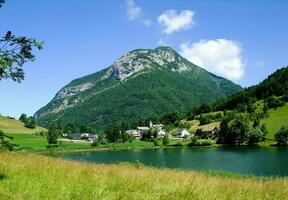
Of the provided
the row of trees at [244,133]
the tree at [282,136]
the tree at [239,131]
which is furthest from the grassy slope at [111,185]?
the tree at [239,131]

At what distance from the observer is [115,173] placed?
16516mm

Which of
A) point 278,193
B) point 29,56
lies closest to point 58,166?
point 29,56

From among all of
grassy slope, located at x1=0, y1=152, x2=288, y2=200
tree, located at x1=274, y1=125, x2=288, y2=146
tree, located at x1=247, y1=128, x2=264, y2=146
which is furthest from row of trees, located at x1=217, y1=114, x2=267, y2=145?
grassy slope, located at x1=0, y1=152, x2=288, y2=200

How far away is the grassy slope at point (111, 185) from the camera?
40.7 feet

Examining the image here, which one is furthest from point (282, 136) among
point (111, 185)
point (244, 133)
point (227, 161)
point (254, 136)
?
point (111, 185)

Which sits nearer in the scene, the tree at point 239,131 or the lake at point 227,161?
the lake at point 227,161

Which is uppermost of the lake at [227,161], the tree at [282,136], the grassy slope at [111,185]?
the tree at [282,136]

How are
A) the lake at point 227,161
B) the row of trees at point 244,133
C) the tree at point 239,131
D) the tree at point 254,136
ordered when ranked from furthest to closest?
the tree at point 239,131, the row of trees at point 244,133, the tree at point 254,136, the lake at point 227,161

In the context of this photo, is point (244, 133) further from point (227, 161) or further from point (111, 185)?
point (111, 185)

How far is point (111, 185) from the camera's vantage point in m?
14.2

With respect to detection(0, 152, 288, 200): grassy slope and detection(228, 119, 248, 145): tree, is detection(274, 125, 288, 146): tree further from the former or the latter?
detection(0, 152, 288, 200): grassy slope

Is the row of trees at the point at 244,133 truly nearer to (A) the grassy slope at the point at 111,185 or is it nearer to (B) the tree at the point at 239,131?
(B) the tree at the point at 239,131

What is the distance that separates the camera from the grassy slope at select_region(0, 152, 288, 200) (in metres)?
12.4

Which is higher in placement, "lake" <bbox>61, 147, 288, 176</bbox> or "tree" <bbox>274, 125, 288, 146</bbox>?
"tree" <bbox>274, 125, 288, 146</bbox>
